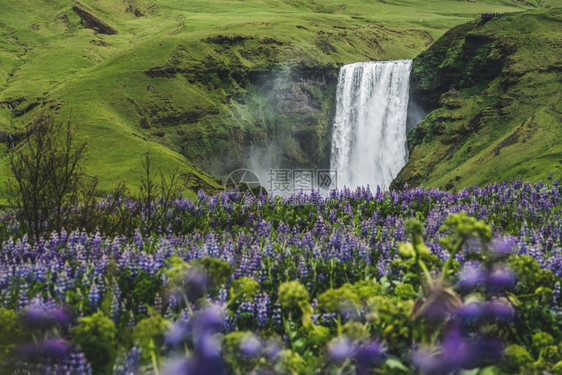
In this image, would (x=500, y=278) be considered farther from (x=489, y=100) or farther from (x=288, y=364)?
(x=489, y=100)

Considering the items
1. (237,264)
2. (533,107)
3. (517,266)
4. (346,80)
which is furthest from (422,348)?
(346,80)

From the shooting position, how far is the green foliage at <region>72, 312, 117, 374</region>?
511 cm

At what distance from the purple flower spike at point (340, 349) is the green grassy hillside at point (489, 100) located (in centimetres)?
2886

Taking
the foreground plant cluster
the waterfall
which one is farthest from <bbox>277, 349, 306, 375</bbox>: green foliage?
the waterfall

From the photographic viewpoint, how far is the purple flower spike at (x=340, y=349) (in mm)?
4730

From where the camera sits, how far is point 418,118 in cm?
5662

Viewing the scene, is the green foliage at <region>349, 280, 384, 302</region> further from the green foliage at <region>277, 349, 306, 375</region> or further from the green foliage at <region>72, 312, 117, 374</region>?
the green foliage at <region>72, 312, 117, 374</region>

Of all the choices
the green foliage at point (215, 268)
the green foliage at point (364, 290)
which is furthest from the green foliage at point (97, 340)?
the green foliage at point (364, 290)

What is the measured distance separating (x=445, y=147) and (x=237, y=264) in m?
39.2

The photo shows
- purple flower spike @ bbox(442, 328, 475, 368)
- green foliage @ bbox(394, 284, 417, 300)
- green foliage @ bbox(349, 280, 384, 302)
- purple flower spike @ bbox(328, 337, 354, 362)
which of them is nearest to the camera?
purple flower spike @ bbox(442, 328, 475, 368)

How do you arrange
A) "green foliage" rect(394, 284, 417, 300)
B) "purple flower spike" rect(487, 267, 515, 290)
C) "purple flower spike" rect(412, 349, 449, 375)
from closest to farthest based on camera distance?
"purple flower spike" rect(412, 349, 449, 375) < "purple flower spike" rect(487, 267, 515, 290) < "green foliage" rect(394, 284, 417, 300)

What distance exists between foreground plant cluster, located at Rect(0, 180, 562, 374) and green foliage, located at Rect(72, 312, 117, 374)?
16mm

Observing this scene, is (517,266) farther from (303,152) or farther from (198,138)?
(303,152)

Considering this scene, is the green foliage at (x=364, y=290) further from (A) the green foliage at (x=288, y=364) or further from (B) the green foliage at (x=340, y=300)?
(A) the green foliage at (x=288, y=364)
